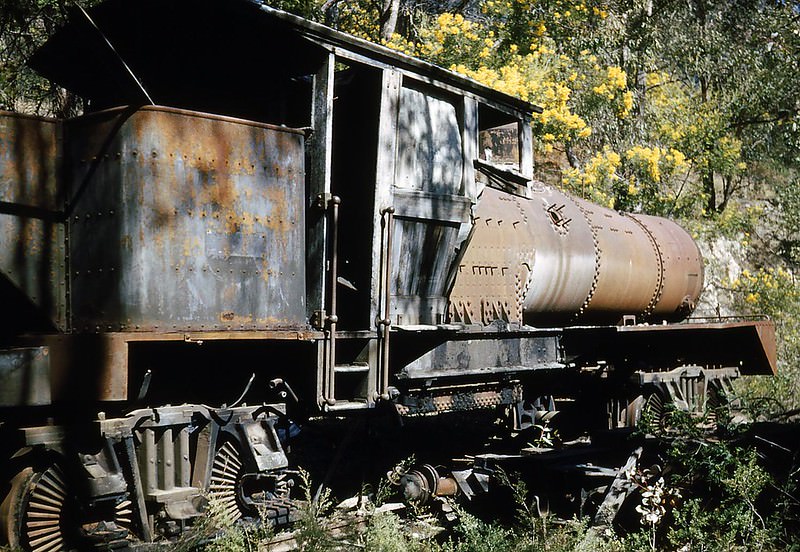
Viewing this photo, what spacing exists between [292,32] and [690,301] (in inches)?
316

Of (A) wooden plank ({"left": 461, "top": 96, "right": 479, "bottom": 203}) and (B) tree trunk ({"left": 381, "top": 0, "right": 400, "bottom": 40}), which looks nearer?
(A) wooden plank ({"left": 461, "top": 96, "right": 479, "bottom": 203})

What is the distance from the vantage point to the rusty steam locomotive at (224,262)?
520cm

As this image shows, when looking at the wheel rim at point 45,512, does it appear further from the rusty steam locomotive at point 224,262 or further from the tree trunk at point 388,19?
the tree trunk at point 388,19

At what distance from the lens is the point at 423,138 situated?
7066mm

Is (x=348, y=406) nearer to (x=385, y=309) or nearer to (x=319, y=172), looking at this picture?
(x=385, y=309)

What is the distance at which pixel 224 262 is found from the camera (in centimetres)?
562

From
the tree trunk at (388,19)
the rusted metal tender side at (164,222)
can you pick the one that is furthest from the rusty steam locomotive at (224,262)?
the tree trunk at (388,19)

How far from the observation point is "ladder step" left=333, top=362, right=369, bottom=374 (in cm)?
622

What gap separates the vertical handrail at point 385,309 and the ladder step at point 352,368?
134mm

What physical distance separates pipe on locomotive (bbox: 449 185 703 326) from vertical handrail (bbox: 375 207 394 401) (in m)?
1.26

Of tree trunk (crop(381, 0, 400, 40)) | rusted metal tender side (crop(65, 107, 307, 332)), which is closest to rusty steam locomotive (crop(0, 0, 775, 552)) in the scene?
rusted metal tender side (crop(65, 107, 307, 332))

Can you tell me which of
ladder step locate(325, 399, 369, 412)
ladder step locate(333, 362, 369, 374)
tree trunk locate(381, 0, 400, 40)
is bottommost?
ladder step locate(325, 399, 369, 412)

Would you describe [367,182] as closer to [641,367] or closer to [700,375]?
[641,367]

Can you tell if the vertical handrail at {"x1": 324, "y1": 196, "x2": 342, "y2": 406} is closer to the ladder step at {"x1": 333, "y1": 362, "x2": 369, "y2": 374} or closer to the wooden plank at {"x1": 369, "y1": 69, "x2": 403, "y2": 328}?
the ladder step at {"x1": 333, "y1": 362, "x2": 369, "y2": 374}
